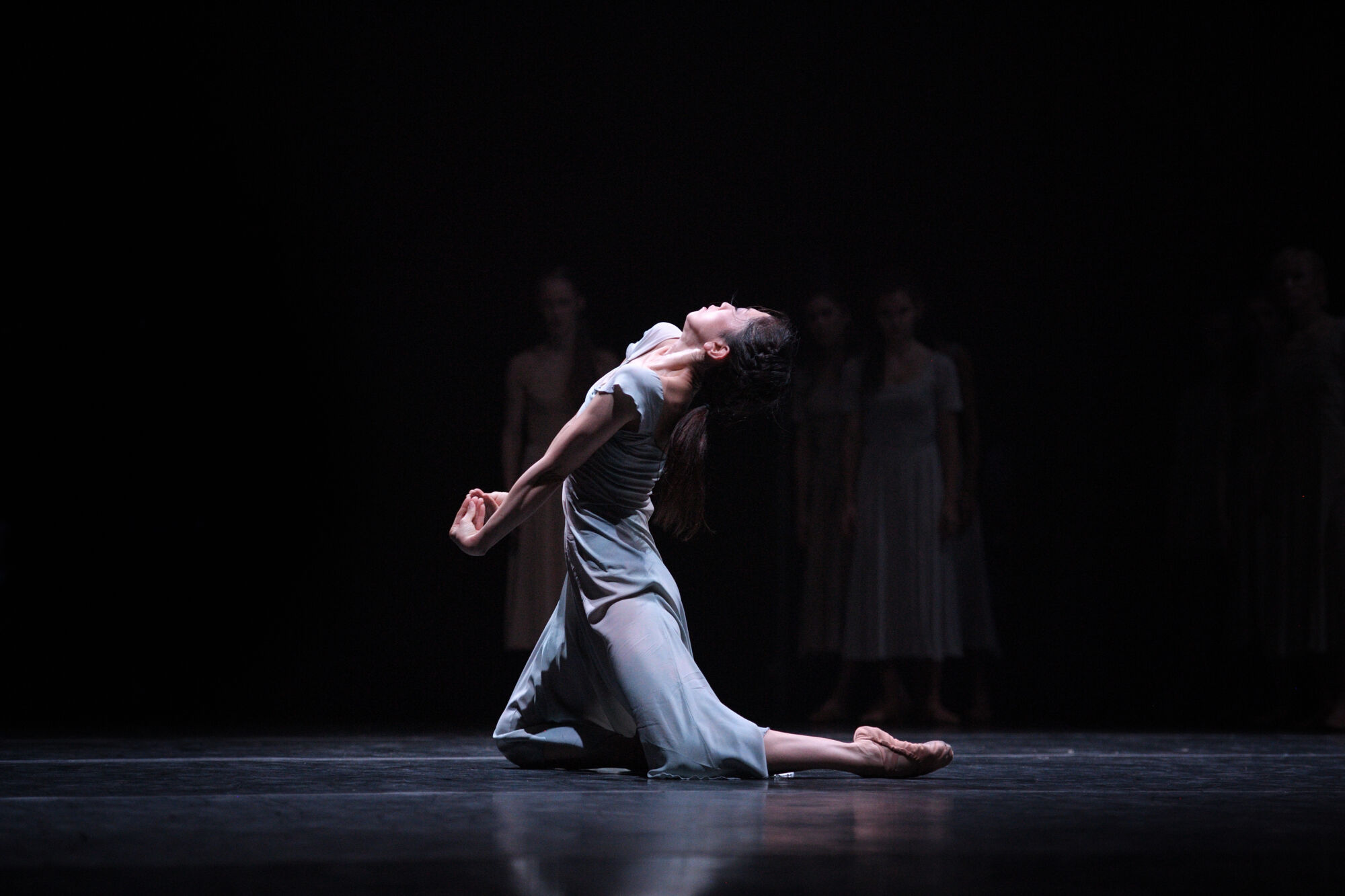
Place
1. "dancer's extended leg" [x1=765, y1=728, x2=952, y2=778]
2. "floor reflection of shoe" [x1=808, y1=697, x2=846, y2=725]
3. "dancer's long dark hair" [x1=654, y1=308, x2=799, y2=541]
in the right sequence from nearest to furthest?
1. "dancer's extended leg" [x1=765, y1=728, x2=952, y2=778]
2. "dancer's long dark hair" [x1=654, y1=308, x2=799, y2=541]
3. "floor reflection of shoe" [x1=808, y1=697, x2=846, y2=725]

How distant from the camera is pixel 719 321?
10.2ft

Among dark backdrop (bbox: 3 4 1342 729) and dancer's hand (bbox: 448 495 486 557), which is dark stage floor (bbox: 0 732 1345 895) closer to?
dancer's hand (bbox: 448 495 486 557)

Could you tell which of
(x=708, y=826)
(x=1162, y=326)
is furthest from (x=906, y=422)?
(x=708, y=826)

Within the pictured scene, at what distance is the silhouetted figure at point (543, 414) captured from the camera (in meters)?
5.41

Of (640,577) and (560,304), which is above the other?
(560,304)

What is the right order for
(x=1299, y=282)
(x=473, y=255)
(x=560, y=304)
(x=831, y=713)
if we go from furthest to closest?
1. (x=473, y=255)
2. (x=560, y=304)
3. (x=831, y=713)
4. (x=1299, y=282)

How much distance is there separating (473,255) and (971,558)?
2201 mm

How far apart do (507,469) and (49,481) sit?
1.68 metres

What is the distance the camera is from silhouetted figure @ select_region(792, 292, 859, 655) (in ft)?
18.3

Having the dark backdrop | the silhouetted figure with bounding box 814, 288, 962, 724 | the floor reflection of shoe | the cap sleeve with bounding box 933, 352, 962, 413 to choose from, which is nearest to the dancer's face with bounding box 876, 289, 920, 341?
the silhouetted figure with bounding box 814, 288, 962, 724

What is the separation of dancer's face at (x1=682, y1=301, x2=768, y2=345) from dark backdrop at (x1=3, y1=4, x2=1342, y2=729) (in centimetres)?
257

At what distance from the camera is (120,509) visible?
5.55 meters

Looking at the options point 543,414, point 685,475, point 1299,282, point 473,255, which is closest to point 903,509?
point 543,414

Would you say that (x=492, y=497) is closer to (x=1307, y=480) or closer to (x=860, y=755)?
(x=860, y=755)
